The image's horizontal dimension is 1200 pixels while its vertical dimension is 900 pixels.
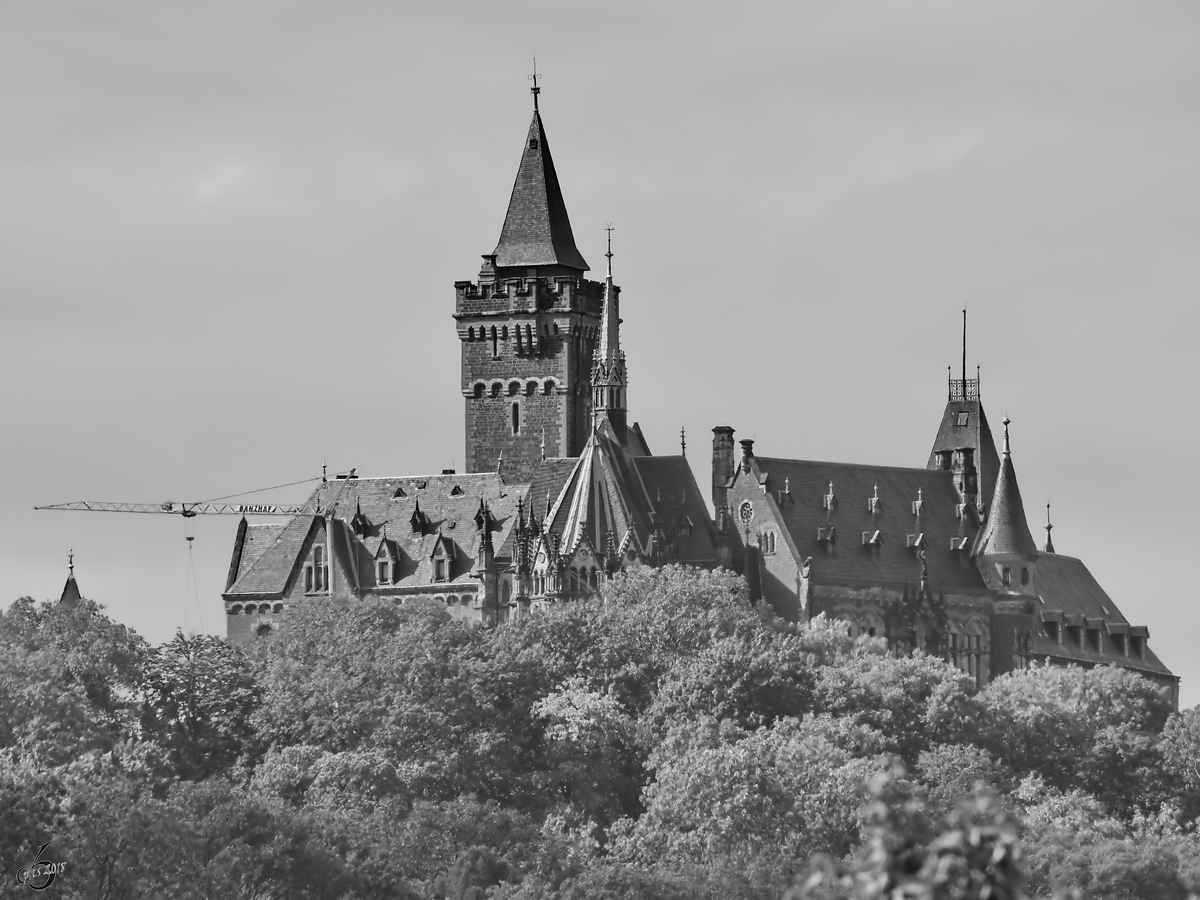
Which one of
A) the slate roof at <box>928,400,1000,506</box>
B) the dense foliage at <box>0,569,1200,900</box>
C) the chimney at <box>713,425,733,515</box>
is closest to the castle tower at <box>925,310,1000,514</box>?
the slate roof at <box>928,400,1000,506</box>

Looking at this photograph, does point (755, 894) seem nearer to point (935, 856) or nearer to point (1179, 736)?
point (1179, 736)

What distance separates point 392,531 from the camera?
165875mm

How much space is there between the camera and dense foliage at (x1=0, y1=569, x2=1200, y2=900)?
8225 cm

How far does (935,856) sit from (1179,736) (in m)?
107

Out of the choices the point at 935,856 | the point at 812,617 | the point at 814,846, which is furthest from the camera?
the point at 812,617

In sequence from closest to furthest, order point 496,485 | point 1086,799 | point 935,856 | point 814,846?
1. point 935,856
2. point 814,846
3. point 1086,799
4. point 496,485

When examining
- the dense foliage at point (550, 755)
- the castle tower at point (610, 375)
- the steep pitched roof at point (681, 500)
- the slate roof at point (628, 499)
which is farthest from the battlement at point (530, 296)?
the dense foliage at point (550, 755)

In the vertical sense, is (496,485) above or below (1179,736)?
above

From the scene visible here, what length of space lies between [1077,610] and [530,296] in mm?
35450

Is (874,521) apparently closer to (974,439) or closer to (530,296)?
(974,439)

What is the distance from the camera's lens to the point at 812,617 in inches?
6019

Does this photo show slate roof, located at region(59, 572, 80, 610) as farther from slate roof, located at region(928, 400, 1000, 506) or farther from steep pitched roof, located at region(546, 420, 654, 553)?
slate roof, located at region(928, 400, 1000, 506)

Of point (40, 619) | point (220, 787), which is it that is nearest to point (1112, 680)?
point (40, 619)

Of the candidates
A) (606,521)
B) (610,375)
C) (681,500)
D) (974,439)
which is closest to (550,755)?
(606,521)
